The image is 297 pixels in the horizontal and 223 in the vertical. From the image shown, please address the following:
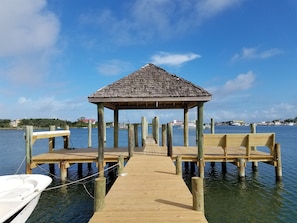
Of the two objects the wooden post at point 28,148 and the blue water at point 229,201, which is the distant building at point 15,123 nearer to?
the blue water at point 229,201

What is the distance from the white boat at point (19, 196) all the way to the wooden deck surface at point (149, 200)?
2198mm

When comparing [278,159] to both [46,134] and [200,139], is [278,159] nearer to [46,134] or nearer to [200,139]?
[200,139]

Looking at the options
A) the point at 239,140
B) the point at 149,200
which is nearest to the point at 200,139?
the point at 239,140

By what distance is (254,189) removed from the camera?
1210 cm

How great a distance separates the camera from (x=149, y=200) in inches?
239

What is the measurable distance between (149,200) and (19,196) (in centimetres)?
364

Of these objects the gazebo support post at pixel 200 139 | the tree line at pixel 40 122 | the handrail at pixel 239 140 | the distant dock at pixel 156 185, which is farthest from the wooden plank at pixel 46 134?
the tree line at pixel 40 122

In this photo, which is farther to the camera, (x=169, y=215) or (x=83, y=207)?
(x=83, y=207)

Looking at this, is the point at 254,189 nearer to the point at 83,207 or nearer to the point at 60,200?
the point at 83,207

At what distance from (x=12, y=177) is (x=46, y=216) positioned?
6.16 feet

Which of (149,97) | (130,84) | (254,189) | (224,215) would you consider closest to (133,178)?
(224,215)

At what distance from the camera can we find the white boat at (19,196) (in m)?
5.99

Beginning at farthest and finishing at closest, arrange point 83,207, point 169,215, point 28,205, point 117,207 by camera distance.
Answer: point 83,207, point 28,205, point 117,207, point 169,215

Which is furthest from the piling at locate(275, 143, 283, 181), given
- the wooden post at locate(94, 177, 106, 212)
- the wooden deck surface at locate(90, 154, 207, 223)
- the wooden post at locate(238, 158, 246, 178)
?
the wooden post at locate(94, 177, 106, 212)
